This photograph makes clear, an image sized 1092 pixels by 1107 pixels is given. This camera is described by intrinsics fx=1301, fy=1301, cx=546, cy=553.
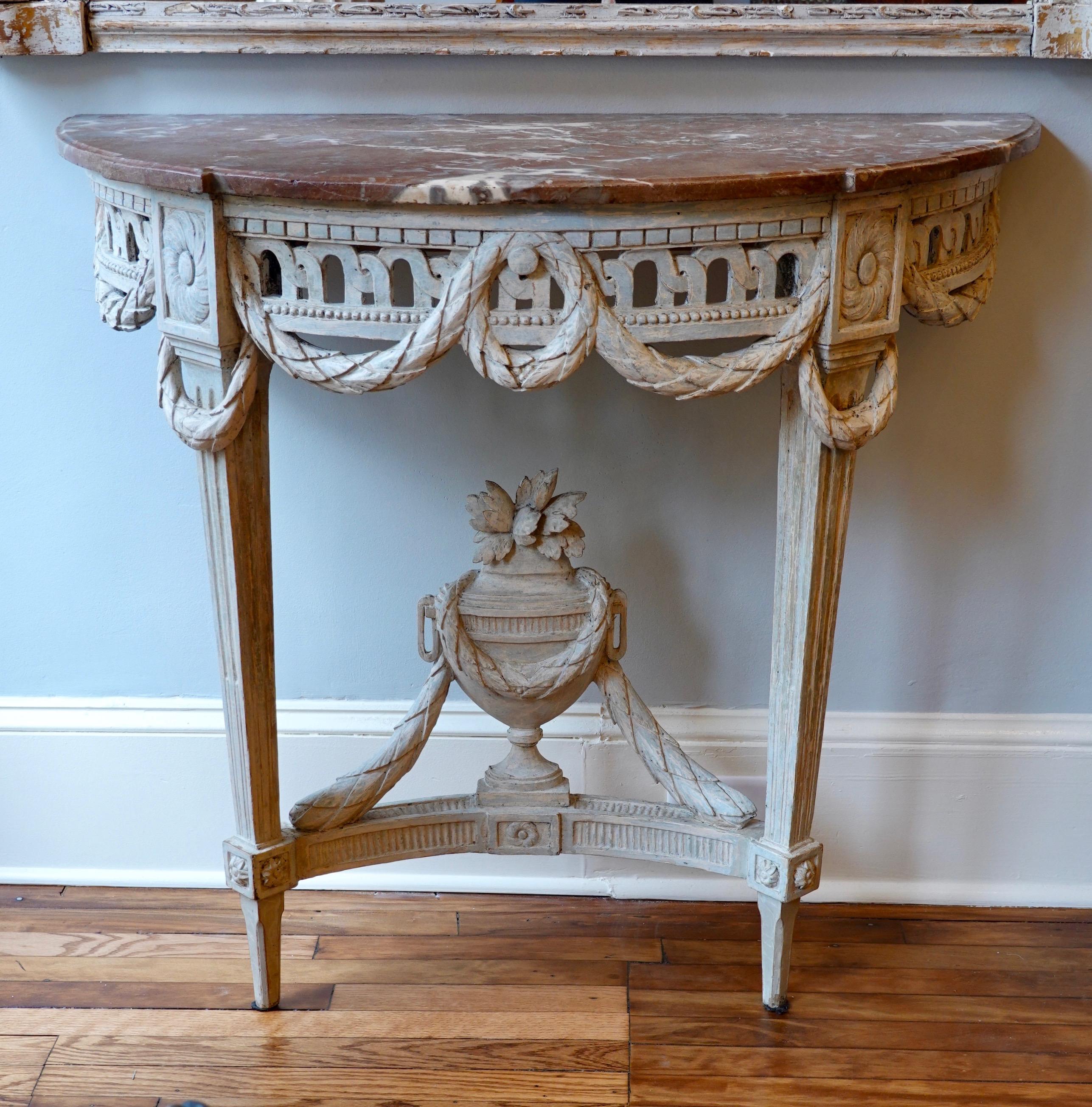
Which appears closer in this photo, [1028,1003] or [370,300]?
[370,300]

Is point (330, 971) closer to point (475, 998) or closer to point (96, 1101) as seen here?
point (475, 998)

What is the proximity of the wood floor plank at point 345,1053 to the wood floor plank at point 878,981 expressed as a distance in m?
0.17

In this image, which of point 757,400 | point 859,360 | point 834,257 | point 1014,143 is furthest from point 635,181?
point 757,400

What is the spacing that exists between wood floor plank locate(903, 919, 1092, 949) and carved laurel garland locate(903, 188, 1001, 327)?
972 millimetres

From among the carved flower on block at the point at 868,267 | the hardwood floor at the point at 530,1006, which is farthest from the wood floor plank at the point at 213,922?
the carved flower on block at the point at 868,267

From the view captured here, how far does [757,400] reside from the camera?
194 cm

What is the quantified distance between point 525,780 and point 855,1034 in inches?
22.5

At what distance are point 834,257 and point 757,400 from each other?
57 centimetres

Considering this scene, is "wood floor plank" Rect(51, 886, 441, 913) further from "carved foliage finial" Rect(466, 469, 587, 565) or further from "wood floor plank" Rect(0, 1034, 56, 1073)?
"carved foliage finial" Rect(466, 469, 587, 565)

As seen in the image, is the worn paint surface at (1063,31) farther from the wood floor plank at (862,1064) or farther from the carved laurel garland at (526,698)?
the wood floor plank at (862,1064)

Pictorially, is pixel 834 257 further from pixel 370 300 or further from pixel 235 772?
pixel 235 772

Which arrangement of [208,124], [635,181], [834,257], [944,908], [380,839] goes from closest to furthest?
[635,181]
[834,257]
[208,124]
[380,839]
[944,908]

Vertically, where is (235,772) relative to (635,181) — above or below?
below

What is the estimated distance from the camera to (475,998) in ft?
6.09
